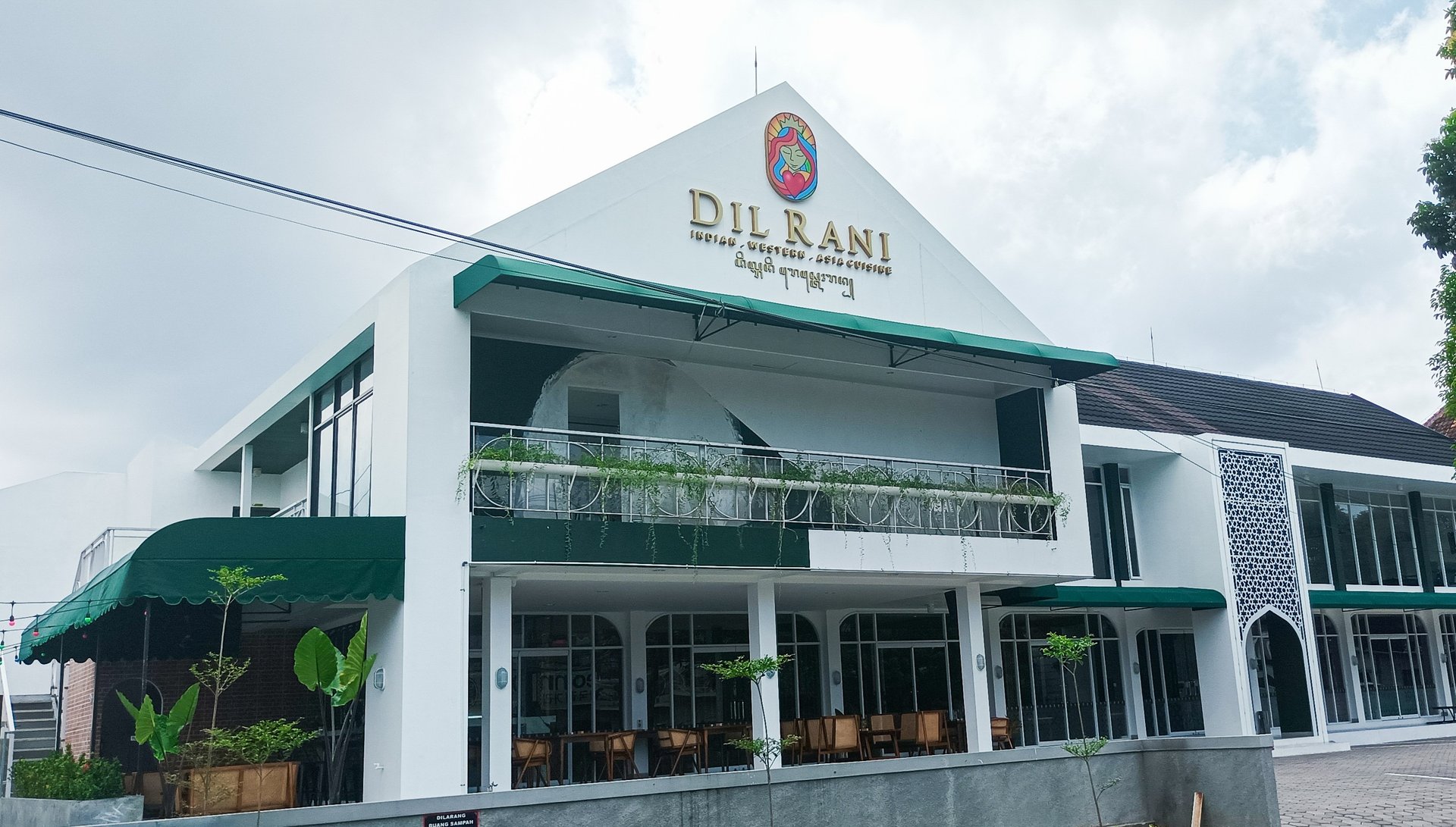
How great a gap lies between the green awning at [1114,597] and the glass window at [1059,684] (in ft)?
4.10

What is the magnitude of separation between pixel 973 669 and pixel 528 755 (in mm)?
6749

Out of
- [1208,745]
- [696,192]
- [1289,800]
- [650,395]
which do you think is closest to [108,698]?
[650,395]

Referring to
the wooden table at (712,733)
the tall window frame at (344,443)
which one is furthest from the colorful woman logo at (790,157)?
the wooden table at (712,733)

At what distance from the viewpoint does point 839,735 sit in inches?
686

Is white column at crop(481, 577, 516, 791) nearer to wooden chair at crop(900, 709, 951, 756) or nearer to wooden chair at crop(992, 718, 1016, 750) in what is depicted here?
wooden chair at crop(900, 709, 951, 756)

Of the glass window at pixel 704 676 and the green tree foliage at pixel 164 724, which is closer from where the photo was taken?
the green tree foliage at pixel 164 724

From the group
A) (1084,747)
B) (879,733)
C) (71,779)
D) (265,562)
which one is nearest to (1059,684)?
(879,733)

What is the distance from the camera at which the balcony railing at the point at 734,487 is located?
1429 centimetres

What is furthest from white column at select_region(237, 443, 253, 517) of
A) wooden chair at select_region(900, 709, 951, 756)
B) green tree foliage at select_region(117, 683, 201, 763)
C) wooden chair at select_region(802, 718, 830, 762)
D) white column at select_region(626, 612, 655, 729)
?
wooden chair at select_region(900, 709, 951, 756)

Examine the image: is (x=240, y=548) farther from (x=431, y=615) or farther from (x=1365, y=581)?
(x=1365, y=581)

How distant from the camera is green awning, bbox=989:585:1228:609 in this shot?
2028cm

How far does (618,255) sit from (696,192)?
1.60 m

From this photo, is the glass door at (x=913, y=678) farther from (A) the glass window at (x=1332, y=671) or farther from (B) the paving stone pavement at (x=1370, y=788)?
(A) the glass window at (x=1332, y=671)

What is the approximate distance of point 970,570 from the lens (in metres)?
17.2
